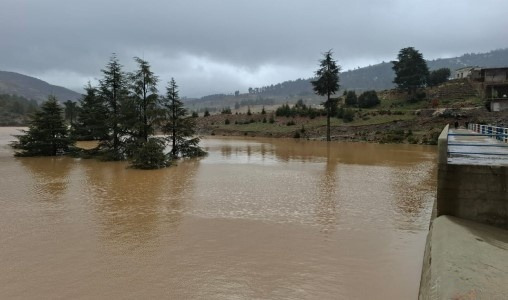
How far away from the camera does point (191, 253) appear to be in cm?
849

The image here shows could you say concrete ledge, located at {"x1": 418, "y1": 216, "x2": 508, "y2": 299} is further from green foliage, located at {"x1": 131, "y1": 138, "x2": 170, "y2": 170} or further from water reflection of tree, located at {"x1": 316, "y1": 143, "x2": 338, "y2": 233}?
green foliage, located at {"x1": 131, "y1": 138, "x2": 170, "y2": 170}

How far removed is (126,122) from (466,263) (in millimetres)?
24841

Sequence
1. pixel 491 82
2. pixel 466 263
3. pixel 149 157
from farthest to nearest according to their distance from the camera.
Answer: pixel 491 82, pixel 149 157, pixel 466 263

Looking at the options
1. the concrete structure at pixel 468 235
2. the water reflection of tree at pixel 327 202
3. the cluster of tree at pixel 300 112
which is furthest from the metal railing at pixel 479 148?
the cluster of tree at pixel 300 112

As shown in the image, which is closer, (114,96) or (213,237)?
(213,237)

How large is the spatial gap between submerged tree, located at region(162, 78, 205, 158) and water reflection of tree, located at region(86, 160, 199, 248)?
704 cm

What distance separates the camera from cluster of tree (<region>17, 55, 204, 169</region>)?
26.6 meters

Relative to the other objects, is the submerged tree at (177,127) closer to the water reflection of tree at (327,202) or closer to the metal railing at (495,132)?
the water reflection of tree at (327,202)

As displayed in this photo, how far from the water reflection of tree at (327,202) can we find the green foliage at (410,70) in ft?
180

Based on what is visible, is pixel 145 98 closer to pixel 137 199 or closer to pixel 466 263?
pixel 137 199

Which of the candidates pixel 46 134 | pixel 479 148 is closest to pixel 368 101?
pixel 46 134

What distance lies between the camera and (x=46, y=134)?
1200 inches

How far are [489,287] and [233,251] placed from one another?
5193 millimetres

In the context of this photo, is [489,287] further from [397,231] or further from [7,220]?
[7,220]
